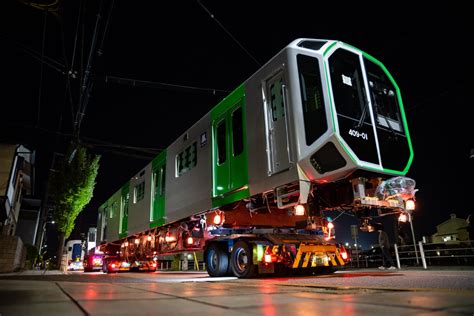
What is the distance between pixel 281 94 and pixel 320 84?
72cm

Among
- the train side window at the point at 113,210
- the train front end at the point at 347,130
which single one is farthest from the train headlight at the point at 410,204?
the train side window at the point at 113,210

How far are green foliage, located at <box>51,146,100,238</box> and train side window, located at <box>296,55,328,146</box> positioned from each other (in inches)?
777

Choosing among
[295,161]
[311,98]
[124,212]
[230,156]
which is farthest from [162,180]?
[311,98]

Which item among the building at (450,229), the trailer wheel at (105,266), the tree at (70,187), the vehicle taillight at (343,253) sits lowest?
the trailer wheel at (105,266)

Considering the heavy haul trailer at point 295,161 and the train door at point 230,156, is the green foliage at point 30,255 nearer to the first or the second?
the heavy haul trailer at point 295,161

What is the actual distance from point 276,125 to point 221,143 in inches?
80.9

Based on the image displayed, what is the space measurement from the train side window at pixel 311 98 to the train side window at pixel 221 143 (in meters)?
2.44

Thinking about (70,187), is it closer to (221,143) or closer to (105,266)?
(105,266)

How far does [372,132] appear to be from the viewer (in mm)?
5910

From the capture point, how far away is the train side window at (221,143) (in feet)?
25.1

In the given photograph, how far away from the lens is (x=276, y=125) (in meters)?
6.04

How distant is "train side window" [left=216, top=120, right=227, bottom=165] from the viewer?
7642mm

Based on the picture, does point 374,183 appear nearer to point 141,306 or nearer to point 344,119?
point 344,119

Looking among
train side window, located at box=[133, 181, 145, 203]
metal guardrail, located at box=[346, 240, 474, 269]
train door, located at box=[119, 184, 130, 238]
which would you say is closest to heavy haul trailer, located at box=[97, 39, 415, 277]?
train side window, located at box=[133, 181, 145, 203]
